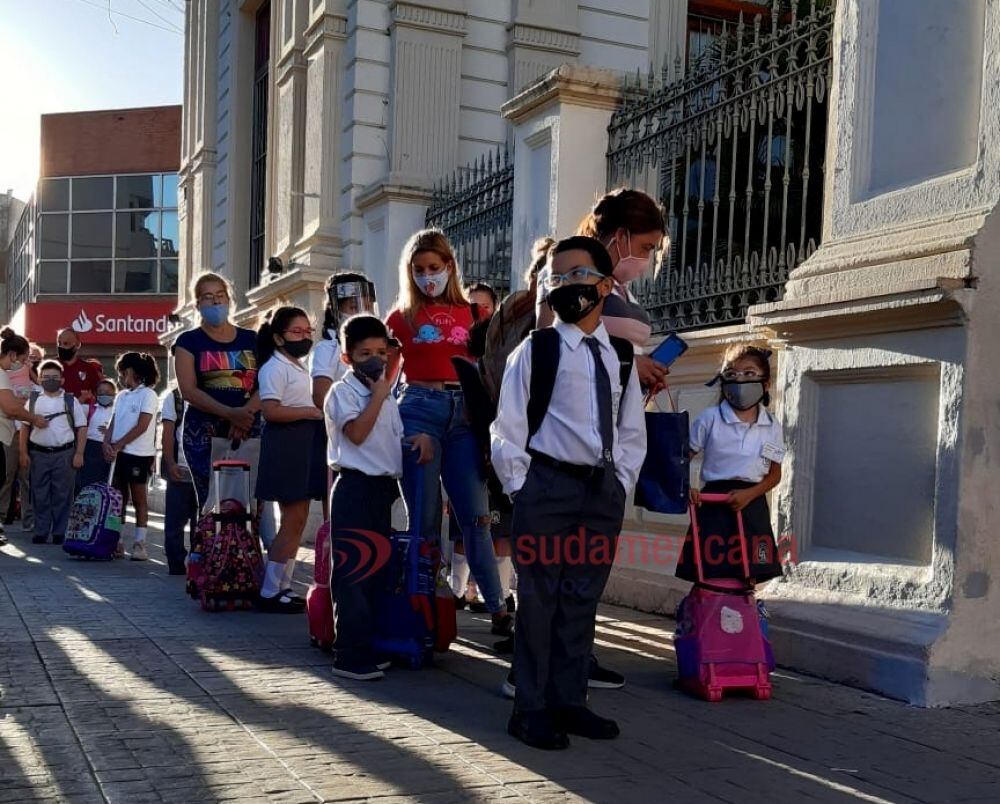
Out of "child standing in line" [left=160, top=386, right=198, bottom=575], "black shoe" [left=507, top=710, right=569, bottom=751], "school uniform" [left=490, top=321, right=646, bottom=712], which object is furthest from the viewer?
"child standing in line" [left=160, top=386, right=198, bottom=575]

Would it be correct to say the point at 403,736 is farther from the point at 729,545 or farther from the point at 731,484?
the point at 731,484

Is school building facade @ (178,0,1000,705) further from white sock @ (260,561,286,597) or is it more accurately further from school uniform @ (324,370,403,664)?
white sock @ (260,561,286,597)

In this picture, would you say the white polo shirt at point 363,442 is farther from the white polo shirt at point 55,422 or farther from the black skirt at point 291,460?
the white polo shirt at point 55,422

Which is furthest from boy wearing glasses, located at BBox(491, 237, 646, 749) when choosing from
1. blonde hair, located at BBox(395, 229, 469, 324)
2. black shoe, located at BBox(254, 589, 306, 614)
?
black shoe, located at BBox(254, 589, 306, 614)

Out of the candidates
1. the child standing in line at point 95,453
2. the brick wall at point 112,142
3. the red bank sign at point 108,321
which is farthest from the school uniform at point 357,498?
the brick wall at point 112,142

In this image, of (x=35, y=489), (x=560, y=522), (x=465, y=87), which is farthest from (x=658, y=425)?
(x=465, y=87)

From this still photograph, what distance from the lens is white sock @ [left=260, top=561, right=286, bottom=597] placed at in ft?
23.5

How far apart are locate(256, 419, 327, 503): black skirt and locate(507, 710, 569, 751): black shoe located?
3042 millimetres

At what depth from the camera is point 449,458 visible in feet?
19.3

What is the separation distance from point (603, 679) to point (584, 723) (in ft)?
3.17

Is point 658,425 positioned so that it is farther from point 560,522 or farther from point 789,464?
point 789,464

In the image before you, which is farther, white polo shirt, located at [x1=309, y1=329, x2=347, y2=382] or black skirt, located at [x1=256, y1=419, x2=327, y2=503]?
black skirt, located at [x1=256, y1=419, x2=327, y2=503]

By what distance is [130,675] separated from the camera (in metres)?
5.21

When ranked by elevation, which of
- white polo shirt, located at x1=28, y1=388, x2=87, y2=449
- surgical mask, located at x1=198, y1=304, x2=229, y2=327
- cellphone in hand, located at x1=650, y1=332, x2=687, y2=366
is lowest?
white polo shirt, located at x1=28, y1=388, x2=87, y2=449
